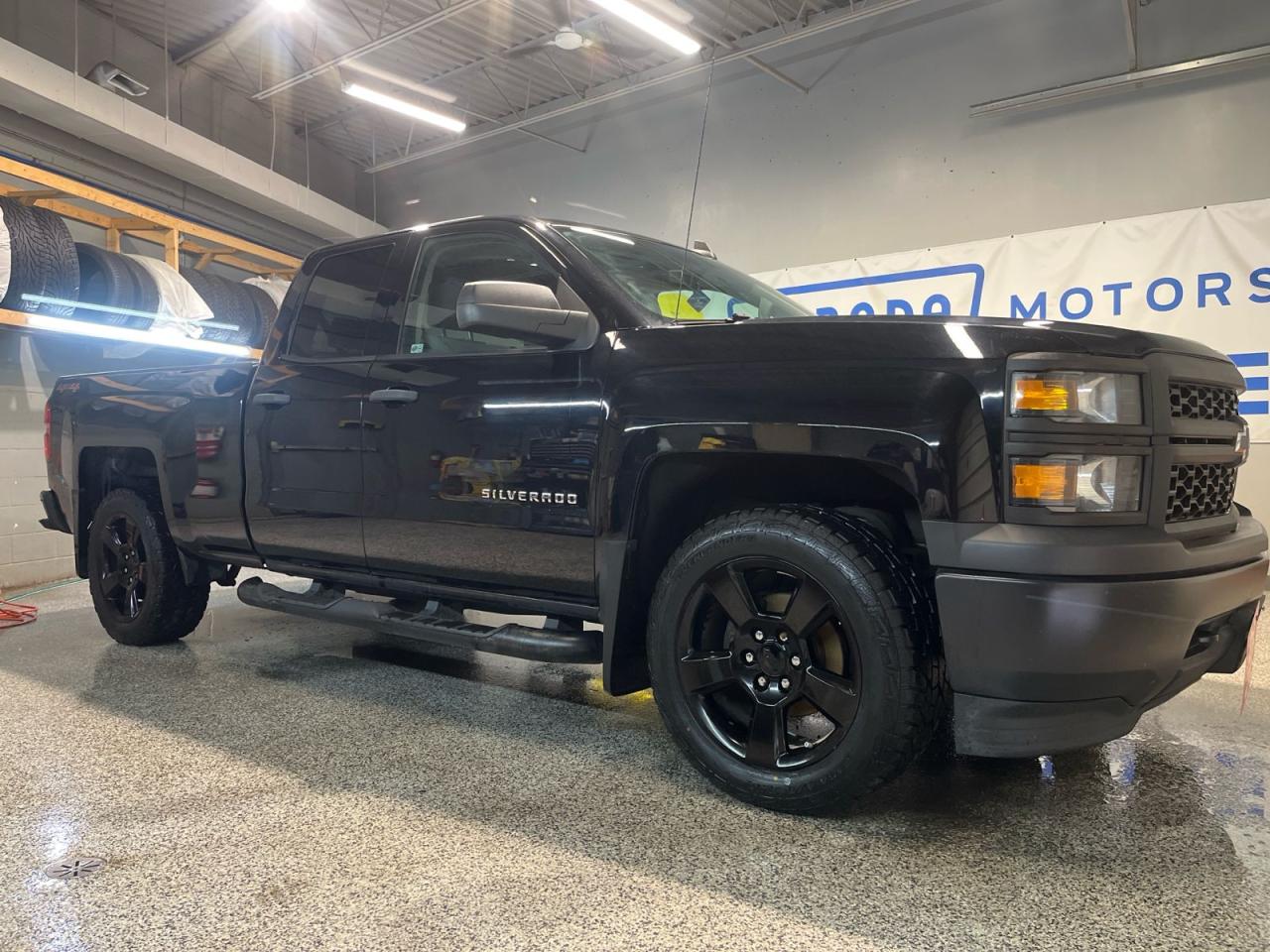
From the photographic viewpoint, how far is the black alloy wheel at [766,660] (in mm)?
2094

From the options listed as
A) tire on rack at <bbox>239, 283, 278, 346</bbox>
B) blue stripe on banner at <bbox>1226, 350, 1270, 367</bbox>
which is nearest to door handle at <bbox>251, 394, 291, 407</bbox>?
tire on rack at <bbox>239, 283, 278, 346</bbox>

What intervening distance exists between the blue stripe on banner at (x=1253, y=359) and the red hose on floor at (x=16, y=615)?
27.9 ft

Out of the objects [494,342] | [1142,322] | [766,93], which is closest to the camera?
[494,342]

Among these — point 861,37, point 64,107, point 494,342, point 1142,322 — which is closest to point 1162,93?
point 1142,322

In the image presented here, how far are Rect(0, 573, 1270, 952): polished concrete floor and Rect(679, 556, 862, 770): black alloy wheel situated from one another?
22 centimetres

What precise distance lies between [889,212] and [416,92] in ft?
17.1

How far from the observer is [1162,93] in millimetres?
6965

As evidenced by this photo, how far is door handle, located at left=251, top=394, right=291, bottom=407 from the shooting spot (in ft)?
10.9

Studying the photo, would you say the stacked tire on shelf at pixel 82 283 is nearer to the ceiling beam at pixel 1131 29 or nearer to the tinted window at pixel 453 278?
the tinted window at pixel 453 278

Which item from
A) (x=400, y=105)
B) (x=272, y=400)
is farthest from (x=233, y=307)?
(x=272, y=400)

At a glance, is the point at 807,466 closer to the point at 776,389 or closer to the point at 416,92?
the point at 776,389

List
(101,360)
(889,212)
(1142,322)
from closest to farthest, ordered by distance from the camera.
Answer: (1142,322), (101,360), (889,212)

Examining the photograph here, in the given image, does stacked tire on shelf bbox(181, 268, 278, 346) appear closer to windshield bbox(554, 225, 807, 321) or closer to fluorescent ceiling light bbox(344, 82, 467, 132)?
fluorescent ceiling light bbox(344, 82, 467, 132)

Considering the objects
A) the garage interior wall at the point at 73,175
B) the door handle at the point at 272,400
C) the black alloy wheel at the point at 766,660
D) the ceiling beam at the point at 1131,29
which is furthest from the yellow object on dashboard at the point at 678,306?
the garage interior wall at the point at 73,175
